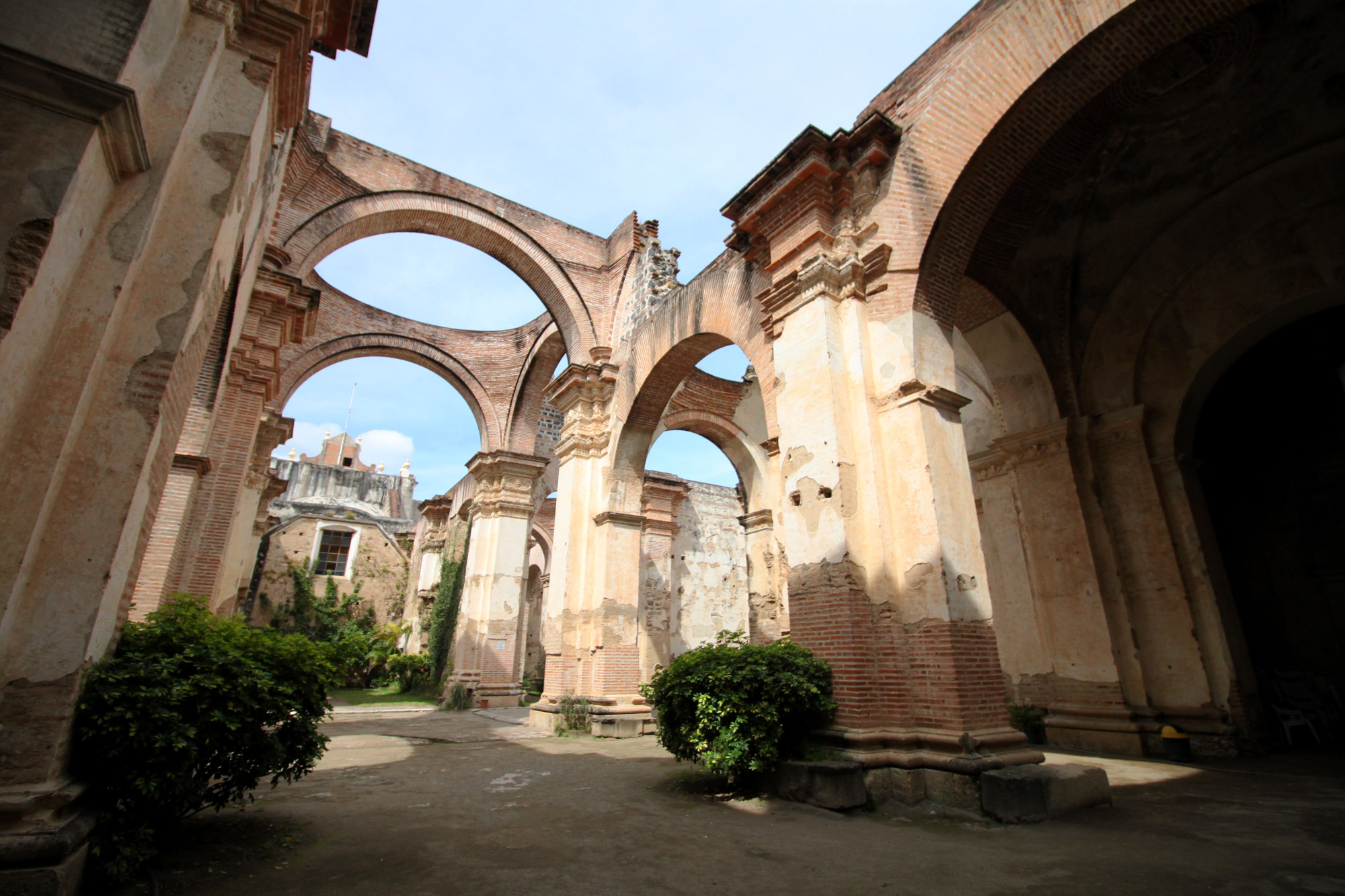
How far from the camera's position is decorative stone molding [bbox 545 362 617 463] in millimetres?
10539

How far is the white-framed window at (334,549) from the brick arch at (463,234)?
14786 millimetres

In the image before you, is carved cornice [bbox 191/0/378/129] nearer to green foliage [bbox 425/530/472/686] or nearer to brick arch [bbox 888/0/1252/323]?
brick arch [bbox 888/0/1252/323]

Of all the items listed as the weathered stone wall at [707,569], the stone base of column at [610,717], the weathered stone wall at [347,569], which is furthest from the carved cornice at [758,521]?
the weathered stone wall at [347,569]

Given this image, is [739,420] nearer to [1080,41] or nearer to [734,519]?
[734,519]

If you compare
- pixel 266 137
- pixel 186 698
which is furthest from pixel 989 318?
pixel 186 698

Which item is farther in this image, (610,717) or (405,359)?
(405,359)

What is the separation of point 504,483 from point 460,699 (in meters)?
4.55

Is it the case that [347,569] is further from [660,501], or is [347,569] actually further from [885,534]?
[885,534]

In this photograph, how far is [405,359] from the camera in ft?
51.5

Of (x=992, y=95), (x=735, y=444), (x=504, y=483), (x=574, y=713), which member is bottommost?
(x=574, y=713)

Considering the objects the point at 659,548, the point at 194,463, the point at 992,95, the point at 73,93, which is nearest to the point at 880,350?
the point at 992,95

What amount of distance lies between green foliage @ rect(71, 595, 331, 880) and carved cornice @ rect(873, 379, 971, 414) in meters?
4.47

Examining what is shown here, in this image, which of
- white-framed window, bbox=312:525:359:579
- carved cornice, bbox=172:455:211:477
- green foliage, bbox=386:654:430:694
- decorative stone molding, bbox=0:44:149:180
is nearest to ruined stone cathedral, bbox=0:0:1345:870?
decorative stone molding, bbox=0:44:149:180

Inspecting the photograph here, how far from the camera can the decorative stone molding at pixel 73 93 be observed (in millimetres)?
2658
